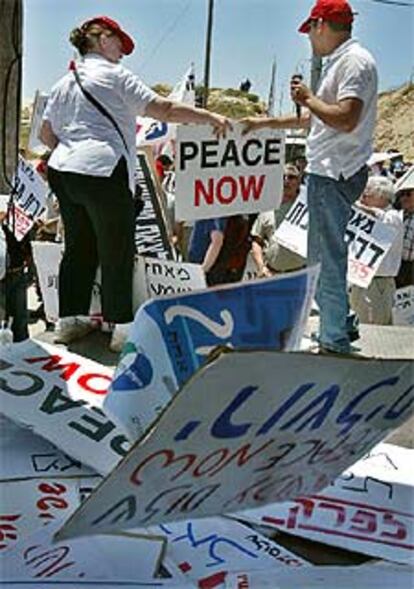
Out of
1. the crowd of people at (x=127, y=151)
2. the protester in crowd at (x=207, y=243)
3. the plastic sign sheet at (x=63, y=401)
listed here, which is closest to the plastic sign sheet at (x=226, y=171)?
the crowd of people at (x=127, y=151)

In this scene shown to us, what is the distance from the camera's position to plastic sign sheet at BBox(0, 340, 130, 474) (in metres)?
2.35

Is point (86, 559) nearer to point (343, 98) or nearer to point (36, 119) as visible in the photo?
point (343, 98)

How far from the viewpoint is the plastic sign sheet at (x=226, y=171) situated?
4047 millimetres

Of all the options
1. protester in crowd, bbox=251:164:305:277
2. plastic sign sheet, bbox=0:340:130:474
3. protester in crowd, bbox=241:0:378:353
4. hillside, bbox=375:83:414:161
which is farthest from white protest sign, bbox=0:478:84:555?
hillside, bbox=375:83:414:161

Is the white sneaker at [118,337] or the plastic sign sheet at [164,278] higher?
the plastic sign sheet at [164,278]

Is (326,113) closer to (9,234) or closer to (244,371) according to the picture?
(9,234)

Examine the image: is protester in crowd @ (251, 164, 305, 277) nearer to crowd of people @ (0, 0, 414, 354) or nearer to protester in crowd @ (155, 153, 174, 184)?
protester in crowd @ (155, 153, 174, 184)

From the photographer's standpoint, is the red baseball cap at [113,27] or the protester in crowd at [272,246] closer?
the red baseball cap at [113,27]

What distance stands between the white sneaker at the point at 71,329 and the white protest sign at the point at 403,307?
5.95 feet

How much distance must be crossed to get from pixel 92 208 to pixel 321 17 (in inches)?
46.2

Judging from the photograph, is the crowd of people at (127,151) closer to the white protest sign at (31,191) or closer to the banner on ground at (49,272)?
the banner on ground at (49,272)

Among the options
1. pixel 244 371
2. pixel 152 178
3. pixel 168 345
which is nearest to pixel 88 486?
pixel 168 345

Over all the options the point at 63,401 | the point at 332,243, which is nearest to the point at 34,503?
the point at 63,401

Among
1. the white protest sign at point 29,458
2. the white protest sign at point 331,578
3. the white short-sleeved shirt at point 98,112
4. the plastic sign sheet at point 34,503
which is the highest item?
the white short-sleeved shirt at point 98,112
